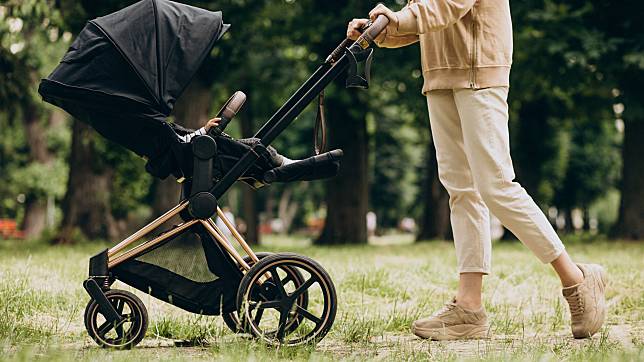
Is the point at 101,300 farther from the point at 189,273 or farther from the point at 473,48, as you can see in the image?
the point at 473,48

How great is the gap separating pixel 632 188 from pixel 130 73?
573 inches

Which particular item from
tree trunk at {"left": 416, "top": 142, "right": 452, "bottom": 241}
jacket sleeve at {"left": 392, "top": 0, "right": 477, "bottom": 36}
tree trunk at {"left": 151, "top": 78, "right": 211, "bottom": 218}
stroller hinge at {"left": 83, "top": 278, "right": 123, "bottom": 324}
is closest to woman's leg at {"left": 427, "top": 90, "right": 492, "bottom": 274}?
jacket sleeve at {"left": 392, "top": 0, "right": 477, "bottom": 36}

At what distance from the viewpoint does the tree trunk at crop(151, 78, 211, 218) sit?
15.9 metres

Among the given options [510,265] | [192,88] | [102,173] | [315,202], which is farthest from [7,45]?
[315,202]

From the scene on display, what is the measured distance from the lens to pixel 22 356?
3.49 meters

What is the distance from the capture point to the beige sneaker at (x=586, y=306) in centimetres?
486

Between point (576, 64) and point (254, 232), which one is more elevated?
point (576, 64)

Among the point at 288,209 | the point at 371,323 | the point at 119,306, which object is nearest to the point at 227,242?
the point at 119,306

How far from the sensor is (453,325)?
5.04m

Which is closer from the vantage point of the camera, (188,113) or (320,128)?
(320,128)

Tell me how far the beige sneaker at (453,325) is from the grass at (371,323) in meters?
0.09

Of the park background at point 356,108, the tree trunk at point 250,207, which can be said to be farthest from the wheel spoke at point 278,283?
the tree trunk at point 250,207

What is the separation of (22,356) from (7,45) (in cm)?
1146

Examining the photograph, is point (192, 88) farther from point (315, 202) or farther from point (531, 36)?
point (315, 202)
